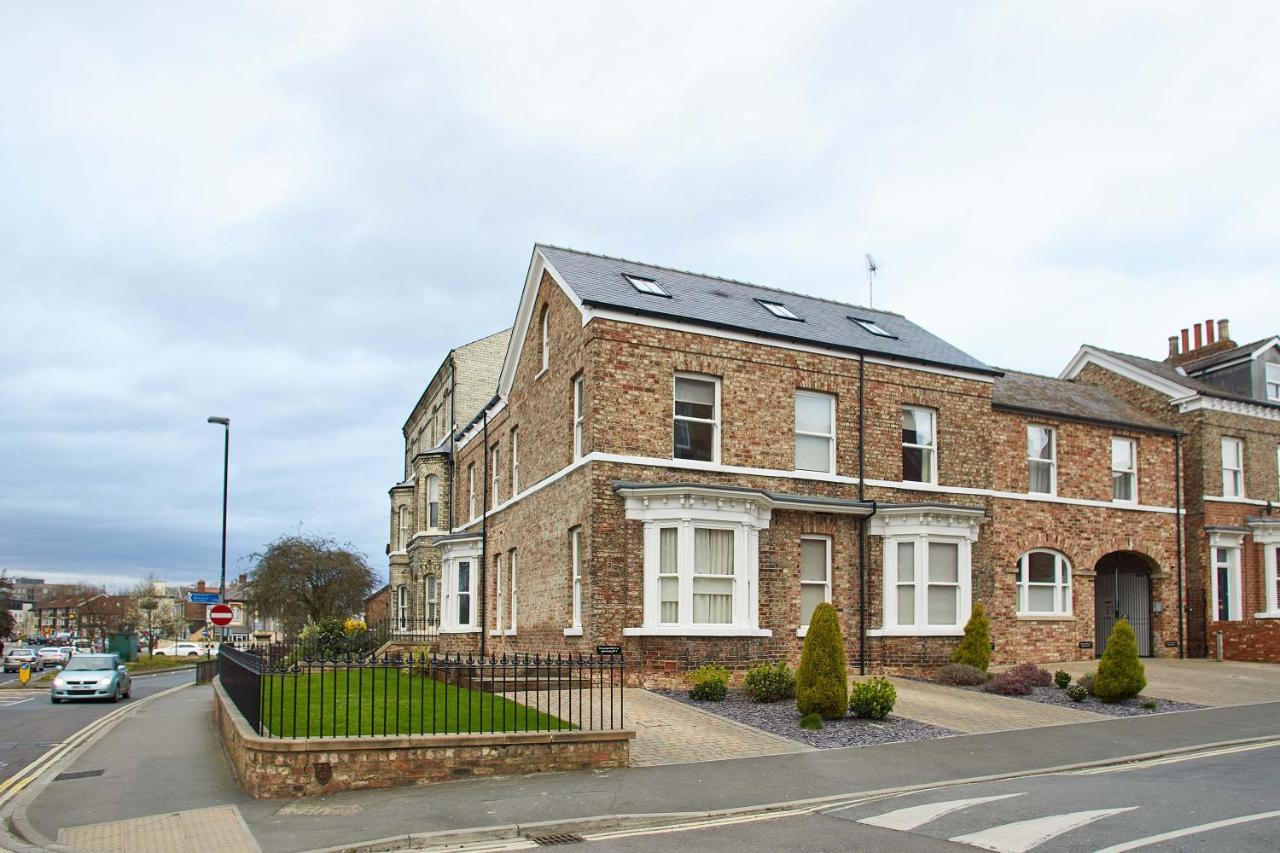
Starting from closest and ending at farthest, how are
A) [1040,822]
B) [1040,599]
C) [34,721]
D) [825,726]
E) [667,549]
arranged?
[1040,822], [825,726], [667,549], [34,721], [1040,599]

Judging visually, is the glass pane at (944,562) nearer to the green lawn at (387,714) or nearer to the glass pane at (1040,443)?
the glass pane at (1040,443)

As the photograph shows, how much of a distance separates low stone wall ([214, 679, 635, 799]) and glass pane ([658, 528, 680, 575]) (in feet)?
24.4

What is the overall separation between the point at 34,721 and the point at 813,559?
1748 cm

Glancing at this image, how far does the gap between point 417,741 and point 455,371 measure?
91.2 feet

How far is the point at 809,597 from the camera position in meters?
22.0

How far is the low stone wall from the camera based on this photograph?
11344 mm

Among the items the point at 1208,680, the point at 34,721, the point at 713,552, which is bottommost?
the point at 34,721

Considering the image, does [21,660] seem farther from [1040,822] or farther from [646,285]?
[1040,822]

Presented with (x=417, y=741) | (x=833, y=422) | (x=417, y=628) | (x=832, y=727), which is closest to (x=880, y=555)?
(x=833, y=422)

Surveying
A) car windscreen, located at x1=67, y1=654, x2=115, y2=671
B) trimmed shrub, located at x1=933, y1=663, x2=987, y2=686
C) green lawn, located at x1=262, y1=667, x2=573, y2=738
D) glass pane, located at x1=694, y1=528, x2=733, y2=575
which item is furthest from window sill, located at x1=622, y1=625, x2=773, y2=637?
car windscreen, located at x1=67, y1=654, x2=115, y2=671

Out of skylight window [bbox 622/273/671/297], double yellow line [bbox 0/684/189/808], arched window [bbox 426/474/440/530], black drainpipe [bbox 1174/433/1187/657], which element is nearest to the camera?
double yellow line [bbox 0/684/189/808]

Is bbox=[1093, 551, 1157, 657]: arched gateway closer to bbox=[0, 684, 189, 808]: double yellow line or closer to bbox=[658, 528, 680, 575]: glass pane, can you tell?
bbox=[658, 528, 680, 575]: glass pane

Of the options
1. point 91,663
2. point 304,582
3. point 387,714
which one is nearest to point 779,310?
point 387,714

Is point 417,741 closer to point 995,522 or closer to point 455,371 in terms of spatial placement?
point 995,522
